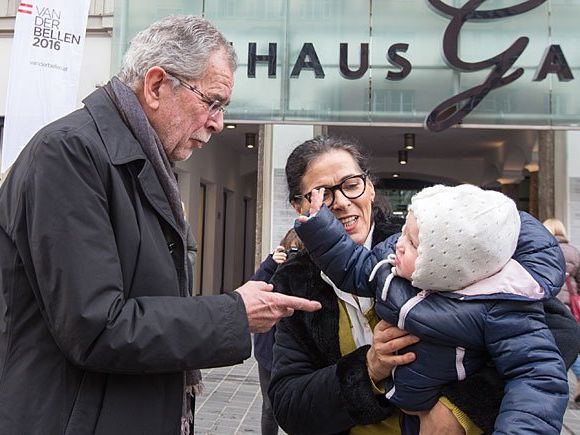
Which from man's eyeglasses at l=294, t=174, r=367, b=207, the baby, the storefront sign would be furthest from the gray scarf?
the storefront sign

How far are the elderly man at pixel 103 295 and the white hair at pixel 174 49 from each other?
5cm

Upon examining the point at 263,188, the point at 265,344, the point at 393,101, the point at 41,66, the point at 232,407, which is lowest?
the point at 232,407

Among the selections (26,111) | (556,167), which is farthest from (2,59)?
(556,167)

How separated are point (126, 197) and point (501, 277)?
0.96 m

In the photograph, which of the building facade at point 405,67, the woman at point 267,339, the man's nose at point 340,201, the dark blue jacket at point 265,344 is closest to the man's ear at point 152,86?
the man's nose at point 340,201

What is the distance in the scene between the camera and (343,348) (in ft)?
5.86

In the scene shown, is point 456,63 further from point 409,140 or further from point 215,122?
point 215,122

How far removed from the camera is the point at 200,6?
8.07 meters

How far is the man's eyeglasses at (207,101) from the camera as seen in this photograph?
1671 millimetres

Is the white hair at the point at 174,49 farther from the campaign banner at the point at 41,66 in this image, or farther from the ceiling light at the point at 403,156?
the ceiling light at the point at 403,156

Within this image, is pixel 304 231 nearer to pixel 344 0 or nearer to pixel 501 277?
pixel 501 277

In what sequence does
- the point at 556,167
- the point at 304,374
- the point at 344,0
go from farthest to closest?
the point at 556,167 → the point at 344,0 → the point at 304,374

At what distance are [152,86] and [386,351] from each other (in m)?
1.00

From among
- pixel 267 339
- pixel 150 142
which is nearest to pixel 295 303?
pixel 150 142
